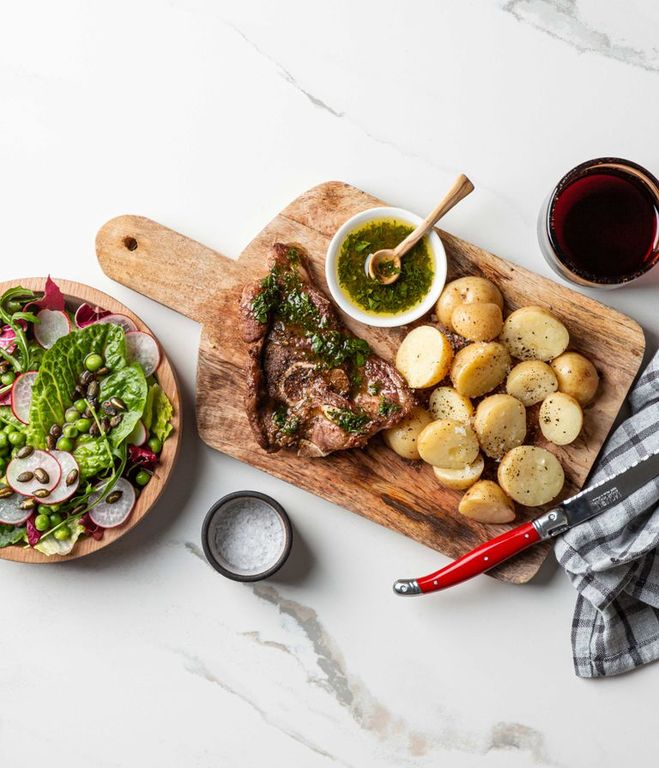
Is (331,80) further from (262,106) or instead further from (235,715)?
(235,715)

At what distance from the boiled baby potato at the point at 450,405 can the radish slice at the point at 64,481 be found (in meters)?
1.53

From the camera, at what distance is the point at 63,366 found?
3.25 metres

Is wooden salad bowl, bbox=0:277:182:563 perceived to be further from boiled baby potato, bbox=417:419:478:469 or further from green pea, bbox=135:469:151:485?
boiled baby potato, bbox=417:419:478:469

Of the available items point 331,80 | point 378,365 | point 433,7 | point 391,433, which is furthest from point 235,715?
point 433,7

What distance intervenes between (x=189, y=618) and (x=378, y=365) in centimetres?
145

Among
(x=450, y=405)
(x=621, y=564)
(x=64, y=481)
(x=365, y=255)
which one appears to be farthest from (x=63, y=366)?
(x=621, y=564)

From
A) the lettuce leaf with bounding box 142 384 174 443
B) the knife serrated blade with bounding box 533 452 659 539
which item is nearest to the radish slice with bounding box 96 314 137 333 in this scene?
the lettuce leaf with bounding box 142 384 174 443

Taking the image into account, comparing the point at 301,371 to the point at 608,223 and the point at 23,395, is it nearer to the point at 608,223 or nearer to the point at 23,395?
the point at 23,395

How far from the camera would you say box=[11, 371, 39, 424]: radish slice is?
326cm

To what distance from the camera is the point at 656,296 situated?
3.46 meters

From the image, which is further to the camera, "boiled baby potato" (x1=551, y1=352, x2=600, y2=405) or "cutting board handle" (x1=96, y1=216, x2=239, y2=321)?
"cutting board handle" (x1=96, y1=216, x2=239, y2=321)

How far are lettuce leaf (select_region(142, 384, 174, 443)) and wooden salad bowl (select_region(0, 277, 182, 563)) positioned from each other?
2 centimetres

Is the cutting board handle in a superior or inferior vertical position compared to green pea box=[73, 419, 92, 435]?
superior

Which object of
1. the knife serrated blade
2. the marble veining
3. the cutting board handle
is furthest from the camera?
the marble veining
